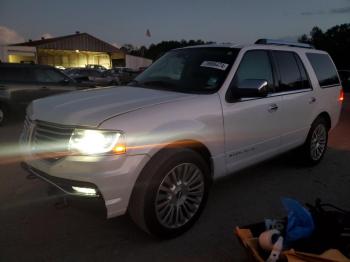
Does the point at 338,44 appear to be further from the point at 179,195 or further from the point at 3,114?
the point at 179,195

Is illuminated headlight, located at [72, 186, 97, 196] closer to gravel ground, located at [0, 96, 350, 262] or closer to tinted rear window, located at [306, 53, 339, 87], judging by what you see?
gravel ground, located at [0, 96, 350, 262]

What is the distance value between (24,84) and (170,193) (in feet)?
26.3

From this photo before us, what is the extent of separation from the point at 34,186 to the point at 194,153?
2.49 metres

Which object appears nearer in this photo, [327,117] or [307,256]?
[307,256]

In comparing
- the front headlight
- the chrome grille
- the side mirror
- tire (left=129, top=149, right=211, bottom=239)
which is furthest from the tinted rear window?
the chrome grille

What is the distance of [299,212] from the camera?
253 centimetres

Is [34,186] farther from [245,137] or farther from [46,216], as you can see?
[245,137]

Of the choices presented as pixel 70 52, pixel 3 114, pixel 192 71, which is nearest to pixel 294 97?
pixel 192 71

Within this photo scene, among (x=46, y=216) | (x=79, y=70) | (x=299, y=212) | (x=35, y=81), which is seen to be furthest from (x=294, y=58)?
(x=79, y=70)

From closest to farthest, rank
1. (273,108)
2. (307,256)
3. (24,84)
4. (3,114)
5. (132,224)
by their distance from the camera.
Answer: (307,256), (132,224), (273,108), (3,114), (24,84)

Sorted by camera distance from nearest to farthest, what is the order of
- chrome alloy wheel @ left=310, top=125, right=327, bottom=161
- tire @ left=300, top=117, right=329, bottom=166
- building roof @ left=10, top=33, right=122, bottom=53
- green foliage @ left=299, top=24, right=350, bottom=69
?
tire @ left=300, top=117, right=329, bottom=166, chrome alloy wheel @ left=310, top=125, right=327, bottom=161, green foliage @ left=299, top=24, right=350, bottom=69, building roof @ left=10, top=33, right=122, bottom=53

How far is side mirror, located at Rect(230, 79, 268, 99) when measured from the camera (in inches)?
137

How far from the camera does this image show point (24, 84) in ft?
31.6

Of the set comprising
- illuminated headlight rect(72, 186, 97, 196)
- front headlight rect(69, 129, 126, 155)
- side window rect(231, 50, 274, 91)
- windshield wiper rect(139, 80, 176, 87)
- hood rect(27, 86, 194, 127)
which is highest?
side window rect(231, 50, 274, 91)
